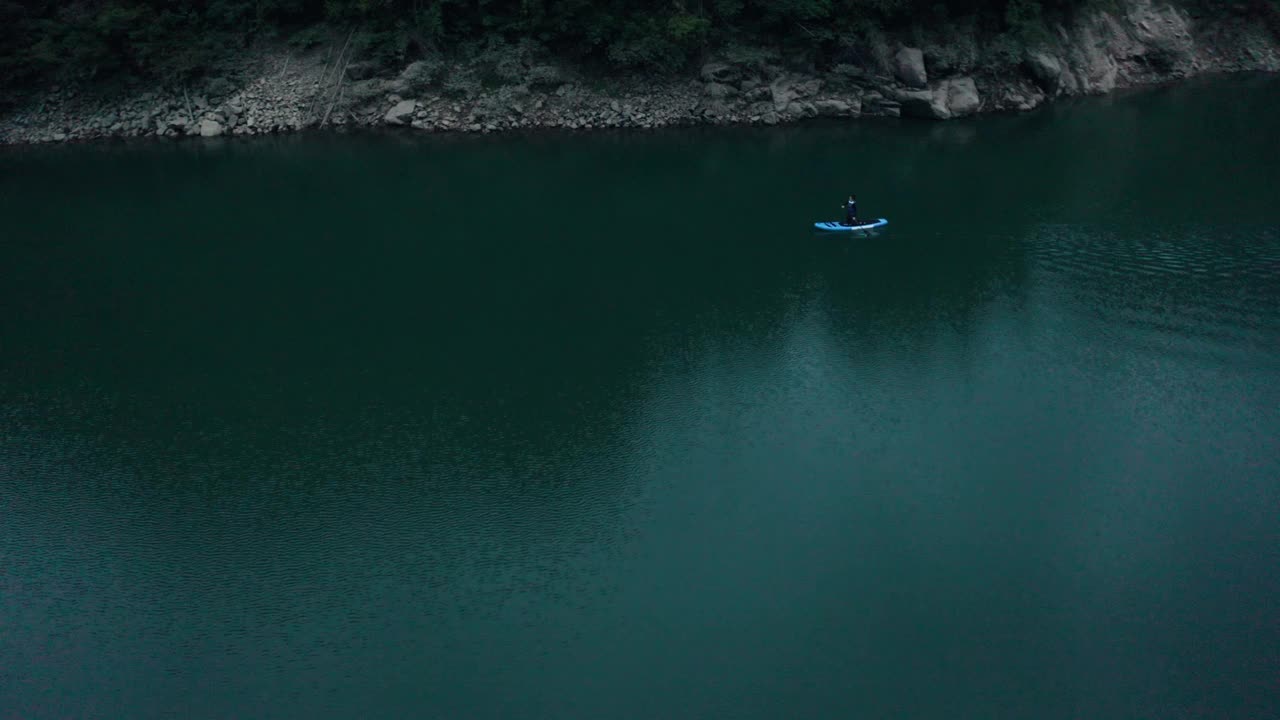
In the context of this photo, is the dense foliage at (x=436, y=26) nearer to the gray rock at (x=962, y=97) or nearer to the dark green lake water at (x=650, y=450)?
the gray rock at (x=962, y=97)

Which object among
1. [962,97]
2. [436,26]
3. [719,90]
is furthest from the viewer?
[962,97]

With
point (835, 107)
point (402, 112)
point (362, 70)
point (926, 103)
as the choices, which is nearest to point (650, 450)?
point (835, 107)

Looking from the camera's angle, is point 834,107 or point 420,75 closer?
point 420,75

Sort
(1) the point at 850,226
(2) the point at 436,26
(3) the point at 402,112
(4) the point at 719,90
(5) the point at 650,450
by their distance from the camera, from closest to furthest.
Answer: (5) the point at 650,450
(1) the point at 850,226
(2) the point at 436,26
(3) the point at 402,112
(4) the point at 719,90

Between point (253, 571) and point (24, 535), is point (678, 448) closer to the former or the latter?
point (253, 571)

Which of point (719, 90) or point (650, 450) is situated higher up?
point (719, 90)

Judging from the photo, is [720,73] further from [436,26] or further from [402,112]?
[402,112]

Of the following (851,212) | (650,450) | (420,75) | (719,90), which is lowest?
(650,450)

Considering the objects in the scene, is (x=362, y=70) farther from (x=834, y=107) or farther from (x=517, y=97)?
(x=834, y=107)
